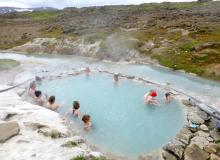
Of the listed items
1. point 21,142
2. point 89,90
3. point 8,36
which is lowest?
point 8,36

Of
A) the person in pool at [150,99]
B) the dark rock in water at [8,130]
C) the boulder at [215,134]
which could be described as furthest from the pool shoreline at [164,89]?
the dark rock in water at [8,130]

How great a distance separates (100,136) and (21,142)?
3.80 meters

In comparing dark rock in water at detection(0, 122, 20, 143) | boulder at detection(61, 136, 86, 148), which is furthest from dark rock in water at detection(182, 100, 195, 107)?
dark rock in water at detection(0, 122, 20, 143)

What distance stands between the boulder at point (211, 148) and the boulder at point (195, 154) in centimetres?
38

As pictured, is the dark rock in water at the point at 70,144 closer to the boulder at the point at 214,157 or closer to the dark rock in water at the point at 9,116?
the dark rock in water at the point at 9,116

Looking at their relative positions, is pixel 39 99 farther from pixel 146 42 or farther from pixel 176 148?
pixel 146 42

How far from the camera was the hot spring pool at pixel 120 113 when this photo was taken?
13.4 m

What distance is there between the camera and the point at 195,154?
11.9m

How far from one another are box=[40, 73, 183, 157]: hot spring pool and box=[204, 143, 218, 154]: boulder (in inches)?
71.9

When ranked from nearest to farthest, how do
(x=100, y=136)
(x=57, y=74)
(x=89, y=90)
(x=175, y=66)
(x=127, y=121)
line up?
(x=100, y=136) → (x=127, y=121) → (x=89, y=90) → (x=57, y=74) → (x=175, y=66)

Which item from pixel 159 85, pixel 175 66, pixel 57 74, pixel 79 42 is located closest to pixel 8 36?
pixel 79 42

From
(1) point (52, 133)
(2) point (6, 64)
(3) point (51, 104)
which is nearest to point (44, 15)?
(2) point (6, 64)

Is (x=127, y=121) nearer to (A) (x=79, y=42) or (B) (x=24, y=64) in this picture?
(B) (x=24, y=64)

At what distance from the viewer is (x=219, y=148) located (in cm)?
1258
